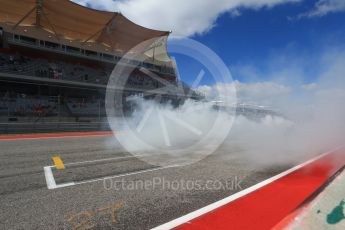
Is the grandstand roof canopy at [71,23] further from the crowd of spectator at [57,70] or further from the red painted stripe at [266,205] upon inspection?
the red painted stripe at [266,205]

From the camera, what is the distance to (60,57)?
35469mm

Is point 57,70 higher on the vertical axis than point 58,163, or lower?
higher

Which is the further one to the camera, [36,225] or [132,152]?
[132,152]

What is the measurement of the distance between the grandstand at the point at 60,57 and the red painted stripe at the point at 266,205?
20025mm

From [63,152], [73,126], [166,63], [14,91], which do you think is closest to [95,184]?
[63,152]

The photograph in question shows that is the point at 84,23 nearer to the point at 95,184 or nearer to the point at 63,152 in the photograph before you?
the point at 63,152

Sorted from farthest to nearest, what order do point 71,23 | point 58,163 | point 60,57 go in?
point 71,23, point 60,57, point 58,163

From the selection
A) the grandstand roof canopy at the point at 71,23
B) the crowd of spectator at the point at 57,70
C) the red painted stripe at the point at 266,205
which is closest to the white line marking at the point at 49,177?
the red painted stripe at the point at 266,205

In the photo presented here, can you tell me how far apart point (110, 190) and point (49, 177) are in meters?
1.89

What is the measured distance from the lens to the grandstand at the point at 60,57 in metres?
27.6

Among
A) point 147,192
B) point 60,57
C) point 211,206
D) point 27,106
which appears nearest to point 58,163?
point 147,192

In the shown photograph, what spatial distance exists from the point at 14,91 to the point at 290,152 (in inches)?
1121

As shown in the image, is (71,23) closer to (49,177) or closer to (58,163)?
(58,163)

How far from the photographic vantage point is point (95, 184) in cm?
598
